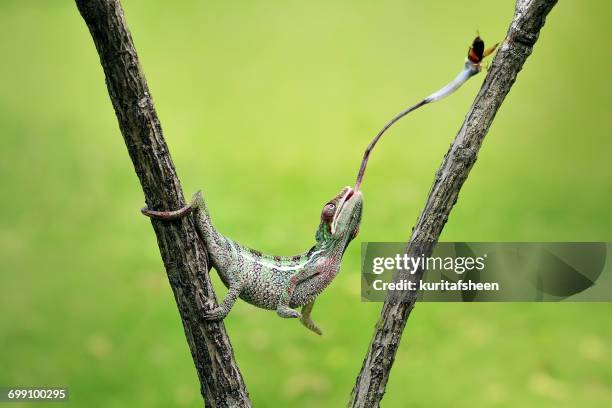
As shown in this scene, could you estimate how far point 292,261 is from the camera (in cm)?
175

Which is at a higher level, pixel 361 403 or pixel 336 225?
pixel 336 225

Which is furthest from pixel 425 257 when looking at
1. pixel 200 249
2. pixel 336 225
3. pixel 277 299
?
pixel 200 249

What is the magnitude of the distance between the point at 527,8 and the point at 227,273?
0.92 metres

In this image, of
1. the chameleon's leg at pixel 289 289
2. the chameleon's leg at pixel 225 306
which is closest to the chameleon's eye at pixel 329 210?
the chameleon's leg at pixel 289 289

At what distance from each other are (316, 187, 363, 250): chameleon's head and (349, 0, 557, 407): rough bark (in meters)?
0.18

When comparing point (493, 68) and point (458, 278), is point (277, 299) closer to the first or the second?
point (458, 278)

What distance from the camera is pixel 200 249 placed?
5.54ft

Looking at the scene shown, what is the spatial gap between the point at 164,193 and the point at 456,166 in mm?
674

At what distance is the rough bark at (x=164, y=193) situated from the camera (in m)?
1.49

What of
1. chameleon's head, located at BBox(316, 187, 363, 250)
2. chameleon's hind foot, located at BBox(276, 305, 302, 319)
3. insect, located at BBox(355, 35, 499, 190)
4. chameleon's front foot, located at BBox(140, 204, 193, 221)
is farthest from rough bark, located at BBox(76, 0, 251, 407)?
insect, located at BBox(355, 35, 499, 190)

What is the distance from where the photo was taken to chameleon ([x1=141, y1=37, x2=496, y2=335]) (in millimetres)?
1695

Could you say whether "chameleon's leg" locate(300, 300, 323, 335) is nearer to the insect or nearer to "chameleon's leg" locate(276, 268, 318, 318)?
"chameleon's leg" locate(276, 268, 318, 318)

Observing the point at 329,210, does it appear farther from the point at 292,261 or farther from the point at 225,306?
the point at 225,306

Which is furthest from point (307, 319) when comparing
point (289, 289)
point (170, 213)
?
point (170, 213)
